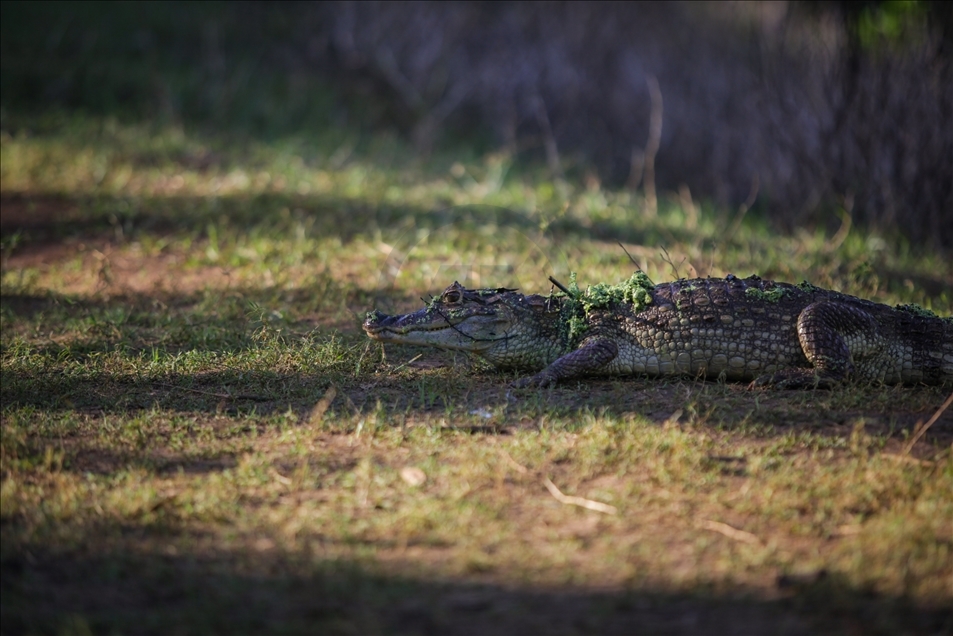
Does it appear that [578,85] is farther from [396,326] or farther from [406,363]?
[396,326]

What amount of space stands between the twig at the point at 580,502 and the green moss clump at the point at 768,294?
1.83 metres

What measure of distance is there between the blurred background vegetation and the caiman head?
476cm

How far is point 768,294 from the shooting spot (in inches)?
195

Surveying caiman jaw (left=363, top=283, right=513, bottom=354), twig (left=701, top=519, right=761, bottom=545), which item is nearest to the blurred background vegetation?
caiman jaw (left=363, top=283, right=513, bottom=354)

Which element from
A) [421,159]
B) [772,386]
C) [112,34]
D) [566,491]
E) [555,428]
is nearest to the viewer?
[566,491]

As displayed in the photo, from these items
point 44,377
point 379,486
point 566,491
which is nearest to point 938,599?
point 566,491

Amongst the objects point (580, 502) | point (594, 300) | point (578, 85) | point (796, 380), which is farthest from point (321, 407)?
point (578, 85)

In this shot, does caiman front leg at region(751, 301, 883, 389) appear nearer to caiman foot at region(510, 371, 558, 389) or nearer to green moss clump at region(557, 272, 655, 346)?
green moss clump at region(557, 272, 655, 346)

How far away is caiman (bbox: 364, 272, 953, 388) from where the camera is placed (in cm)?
484

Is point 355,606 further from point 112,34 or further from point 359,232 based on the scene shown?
point 112,34

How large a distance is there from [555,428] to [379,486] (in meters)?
0.93

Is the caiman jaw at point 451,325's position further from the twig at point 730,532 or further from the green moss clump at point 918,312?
the green moss clump at point 918,312

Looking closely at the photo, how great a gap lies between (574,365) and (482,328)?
56cm

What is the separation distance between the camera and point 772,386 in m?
4.77
